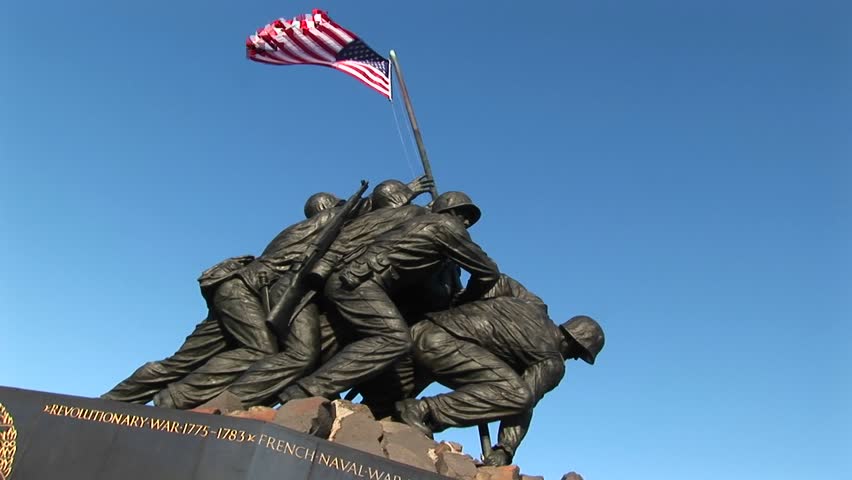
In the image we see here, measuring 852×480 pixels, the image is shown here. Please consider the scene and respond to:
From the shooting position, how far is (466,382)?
384 inches

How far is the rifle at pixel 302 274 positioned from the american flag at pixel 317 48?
3612 millimetres

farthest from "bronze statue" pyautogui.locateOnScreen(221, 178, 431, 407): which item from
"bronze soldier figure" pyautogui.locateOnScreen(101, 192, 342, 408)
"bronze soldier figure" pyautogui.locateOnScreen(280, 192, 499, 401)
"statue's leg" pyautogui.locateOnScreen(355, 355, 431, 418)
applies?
"statue's leg" pyautogui.locateOnScreen(355, 355, 431, 418)

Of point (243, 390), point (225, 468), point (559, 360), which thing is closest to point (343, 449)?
point (225, 468)

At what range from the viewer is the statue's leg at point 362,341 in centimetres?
925

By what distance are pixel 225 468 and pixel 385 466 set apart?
1328 mm

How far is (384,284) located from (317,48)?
4.94 m

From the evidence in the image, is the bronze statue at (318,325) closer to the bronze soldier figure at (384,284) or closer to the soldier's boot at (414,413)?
the bronze soldier figure at (384,284)

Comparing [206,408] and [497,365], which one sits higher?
[497,365]

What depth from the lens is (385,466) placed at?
8.02 m

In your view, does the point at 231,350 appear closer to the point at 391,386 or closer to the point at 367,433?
the point at 391,386

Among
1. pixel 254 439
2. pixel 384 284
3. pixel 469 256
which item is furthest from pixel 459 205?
pixel 254 439

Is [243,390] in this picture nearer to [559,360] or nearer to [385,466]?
[385,466]

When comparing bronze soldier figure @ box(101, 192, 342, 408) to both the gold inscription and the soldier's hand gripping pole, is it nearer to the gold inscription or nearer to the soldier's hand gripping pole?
the gold inscription

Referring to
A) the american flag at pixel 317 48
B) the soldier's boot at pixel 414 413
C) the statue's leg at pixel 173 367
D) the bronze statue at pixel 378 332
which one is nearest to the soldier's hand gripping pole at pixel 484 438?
the bronze statue at pixel 378 332
